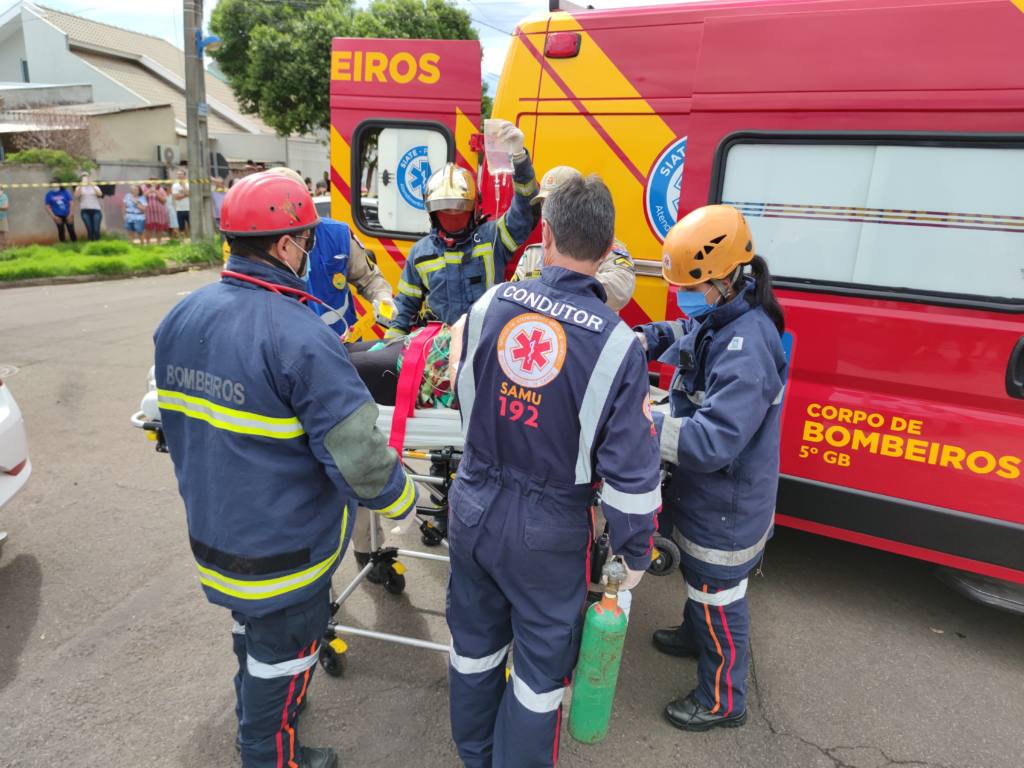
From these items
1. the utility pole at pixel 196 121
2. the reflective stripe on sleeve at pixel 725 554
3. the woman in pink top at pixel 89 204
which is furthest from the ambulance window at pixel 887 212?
the woman in pink top at pixel 89 204

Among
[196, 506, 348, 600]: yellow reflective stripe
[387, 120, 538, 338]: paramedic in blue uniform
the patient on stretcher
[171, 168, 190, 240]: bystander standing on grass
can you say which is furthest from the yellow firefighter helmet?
[171, 168, 190, 240]: bystander standing on grass

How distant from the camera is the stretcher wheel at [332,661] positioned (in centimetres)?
276

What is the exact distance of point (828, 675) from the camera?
9.34 feet

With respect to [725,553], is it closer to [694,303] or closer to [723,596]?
[723,596]

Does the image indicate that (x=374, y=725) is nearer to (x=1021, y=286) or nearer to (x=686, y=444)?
(x=686, y=444)

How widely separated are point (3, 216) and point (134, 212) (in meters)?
2.71

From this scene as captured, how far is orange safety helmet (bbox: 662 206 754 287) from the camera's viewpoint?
2.28m

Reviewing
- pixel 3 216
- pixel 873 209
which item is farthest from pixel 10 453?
pixel 3 216

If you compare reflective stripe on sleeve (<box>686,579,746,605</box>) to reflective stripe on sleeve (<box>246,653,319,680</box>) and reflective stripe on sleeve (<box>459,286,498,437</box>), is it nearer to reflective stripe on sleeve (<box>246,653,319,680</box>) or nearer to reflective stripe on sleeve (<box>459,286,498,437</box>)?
reflective stripe on sleeve (<box>459,286,498,437</box>)

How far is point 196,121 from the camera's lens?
512 inches

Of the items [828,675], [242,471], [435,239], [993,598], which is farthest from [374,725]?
[993,598]

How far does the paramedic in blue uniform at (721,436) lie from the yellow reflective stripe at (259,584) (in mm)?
1165

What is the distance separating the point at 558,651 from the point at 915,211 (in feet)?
7.46

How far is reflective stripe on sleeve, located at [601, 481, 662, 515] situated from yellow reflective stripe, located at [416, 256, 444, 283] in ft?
6.51
